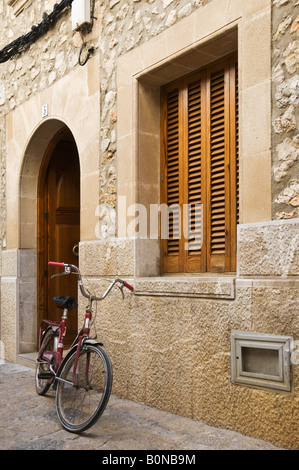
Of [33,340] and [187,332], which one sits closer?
[187,332]

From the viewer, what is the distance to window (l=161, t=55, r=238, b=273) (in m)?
4.13

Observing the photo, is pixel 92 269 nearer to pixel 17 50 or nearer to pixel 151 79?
pixel 151 79

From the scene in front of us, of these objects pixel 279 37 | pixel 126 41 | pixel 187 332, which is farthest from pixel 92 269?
pixel 279 37

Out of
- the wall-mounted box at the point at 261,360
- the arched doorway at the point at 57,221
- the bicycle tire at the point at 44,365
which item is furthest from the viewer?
the arched doorway at the point at 57,221

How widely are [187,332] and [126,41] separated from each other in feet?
9.22

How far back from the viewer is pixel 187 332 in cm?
399

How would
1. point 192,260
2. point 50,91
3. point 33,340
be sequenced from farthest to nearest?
point 33,340 < point 50,91 < point 192,260

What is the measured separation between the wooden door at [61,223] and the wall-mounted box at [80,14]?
6.48 ft

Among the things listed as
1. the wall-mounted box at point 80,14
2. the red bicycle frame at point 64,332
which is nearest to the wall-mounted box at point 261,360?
the red bicycle frame at point 64,332

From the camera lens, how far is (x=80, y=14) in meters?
5.35

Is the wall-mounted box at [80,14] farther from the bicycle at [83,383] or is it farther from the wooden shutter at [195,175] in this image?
the bicycle at [83,383]

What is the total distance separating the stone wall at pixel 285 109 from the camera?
3332mm

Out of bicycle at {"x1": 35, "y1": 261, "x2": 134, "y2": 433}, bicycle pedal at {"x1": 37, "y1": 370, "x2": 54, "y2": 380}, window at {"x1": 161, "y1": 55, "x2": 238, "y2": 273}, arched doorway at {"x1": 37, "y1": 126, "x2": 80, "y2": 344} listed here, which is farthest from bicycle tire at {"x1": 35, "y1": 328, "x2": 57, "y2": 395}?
arched doorway at {"x1": 37, "y1": 126, "x2": 80, "y2": 344}

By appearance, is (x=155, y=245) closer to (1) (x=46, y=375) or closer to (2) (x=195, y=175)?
(2) (x=195, y=175)
